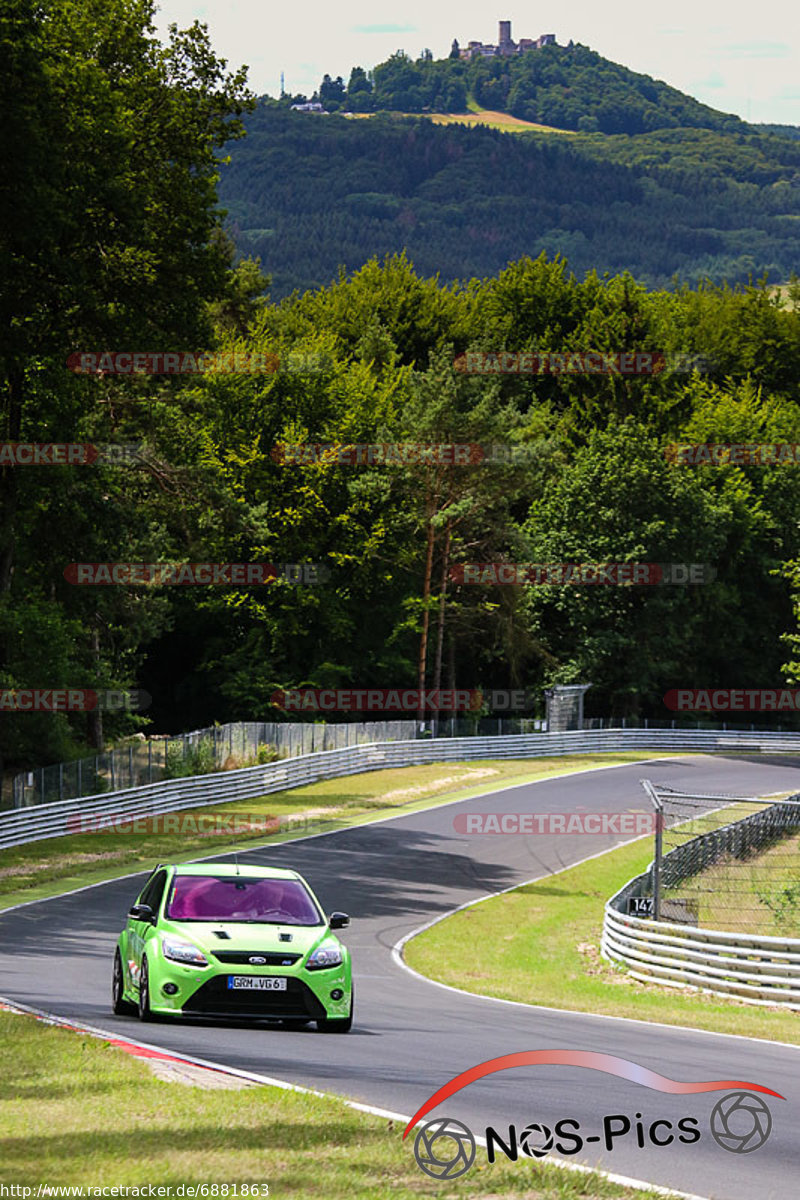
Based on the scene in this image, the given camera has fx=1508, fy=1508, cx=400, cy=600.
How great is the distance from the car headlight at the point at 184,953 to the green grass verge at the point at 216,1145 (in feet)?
9.21

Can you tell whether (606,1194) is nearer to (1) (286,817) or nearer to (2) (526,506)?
(1) (286,817)

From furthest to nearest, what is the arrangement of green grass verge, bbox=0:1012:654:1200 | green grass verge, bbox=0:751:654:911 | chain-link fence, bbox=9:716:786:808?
chain-link fence, bbox=9:716:786:808 < green grass verge, bbox=0:751:654:911 < green grass verge, bbox=0:1012:654:1200

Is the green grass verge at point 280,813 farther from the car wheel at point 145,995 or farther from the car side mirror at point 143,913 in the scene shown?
the car wheel at point 145,995

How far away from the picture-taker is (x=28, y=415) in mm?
37031

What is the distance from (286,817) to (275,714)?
22412mm

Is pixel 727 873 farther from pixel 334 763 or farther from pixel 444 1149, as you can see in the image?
pixel 444 1149

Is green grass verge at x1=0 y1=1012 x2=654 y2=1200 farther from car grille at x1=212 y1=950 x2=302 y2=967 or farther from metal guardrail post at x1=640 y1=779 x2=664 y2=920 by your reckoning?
metal guardrail post at x1=640 y1=779 x2=664 y2=920

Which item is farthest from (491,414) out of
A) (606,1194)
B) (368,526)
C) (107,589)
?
(606,1194)

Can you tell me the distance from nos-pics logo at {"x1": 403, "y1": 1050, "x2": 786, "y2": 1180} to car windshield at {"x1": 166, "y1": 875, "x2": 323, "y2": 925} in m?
3.27

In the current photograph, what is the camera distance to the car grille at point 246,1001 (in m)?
13.0

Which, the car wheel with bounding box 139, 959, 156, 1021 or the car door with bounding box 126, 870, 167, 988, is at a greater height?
the car door with bounding box 126, 870, 167, 988

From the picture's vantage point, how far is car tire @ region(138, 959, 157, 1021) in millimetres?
13172

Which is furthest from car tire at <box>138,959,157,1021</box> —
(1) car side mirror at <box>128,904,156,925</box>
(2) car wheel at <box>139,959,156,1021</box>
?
(1) car side mirror at <box>128,904,156,925</box>

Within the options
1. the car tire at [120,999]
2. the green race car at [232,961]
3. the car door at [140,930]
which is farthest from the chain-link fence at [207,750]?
the green race car at [232,961]
